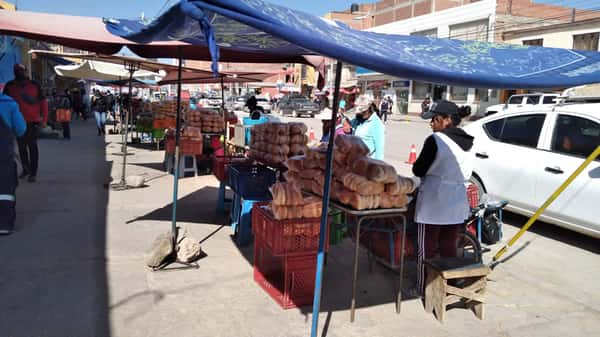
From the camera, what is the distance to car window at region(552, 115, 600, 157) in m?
5.92

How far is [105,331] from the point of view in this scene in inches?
138

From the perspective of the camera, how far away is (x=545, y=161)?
20.6ft

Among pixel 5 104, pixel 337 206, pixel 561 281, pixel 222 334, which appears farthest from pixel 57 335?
pixel 561 281

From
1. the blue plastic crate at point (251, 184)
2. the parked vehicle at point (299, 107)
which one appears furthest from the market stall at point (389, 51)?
the parked vehicle at point (299, 107)

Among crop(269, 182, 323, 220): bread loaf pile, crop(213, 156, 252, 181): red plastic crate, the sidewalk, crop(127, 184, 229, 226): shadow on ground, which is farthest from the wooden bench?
crop(127, 184, 229, 226): shadow on ground

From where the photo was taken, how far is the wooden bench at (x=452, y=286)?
3994mm

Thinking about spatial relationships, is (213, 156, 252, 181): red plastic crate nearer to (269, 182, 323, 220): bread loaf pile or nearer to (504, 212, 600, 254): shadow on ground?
(269, 182, 323, 220): bread loaf pile

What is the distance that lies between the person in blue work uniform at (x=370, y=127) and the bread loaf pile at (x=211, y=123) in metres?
5.50

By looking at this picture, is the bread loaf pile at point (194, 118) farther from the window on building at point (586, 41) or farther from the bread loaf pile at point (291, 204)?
the window on building at point (586, 41)

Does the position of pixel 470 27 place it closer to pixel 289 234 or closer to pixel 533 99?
pixel 533 99

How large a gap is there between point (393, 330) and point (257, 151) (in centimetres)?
345

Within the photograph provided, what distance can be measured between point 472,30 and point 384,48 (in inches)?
1552

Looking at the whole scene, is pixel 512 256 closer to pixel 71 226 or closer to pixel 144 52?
pixel 144 52

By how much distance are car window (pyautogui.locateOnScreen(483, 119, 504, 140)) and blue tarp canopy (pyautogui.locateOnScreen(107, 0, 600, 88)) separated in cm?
352
